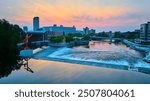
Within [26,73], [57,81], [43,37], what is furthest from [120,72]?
[43,37]

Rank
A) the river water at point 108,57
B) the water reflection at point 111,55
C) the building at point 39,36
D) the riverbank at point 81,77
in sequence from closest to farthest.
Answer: the riverbank at point 81,77, the river water at point 108,57, the water reflection at point 111,55, the building at point 39,36

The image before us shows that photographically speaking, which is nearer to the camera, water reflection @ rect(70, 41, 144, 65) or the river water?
the river water

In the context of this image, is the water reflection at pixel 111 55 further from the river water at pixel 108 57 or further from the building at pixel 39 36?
the building at pixel 39 36

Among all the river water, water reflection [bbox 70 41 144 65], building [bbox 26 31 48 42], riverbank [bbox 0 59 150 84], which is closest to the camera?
riverbank [bbox 0 59 150 84]

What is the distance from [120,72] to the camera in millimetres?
13383

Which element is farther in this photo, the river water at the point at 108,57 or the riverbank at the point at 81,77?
the river water at the point at 108,57


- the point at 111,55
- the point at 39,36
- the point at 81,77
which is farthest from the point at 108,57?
the point at 39,36

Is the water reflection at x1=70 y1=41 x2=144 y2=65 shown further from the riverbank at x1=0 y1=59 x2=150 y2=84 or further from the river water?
the riverbank at x1=0 y1=59 x2=150 y2=84

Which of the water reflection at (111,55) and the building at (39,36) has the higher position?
the building at (39,36)

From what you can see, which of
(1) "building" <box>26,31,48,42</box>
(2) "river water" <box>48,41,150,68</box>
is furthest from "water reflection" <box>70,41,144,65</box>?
(1) "building" <box>26,31,48,42</box>

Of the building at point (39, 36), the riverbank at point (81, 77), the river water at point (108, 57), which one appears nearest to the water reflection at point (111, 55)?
the river water at point (108, 57)

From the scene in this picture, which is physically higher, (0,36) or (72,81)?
(0,36)

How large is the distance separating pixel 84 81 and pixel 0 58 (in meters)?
10.3

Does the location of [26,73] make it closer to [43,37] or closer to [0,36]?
[0,36]
